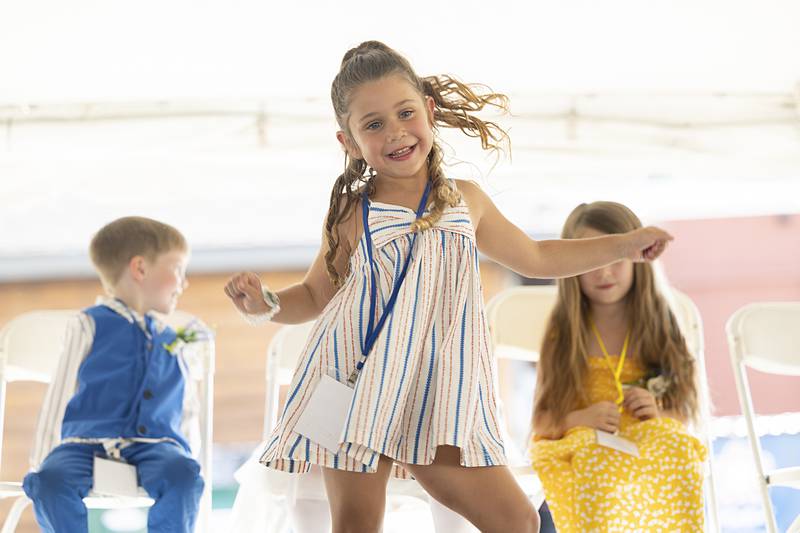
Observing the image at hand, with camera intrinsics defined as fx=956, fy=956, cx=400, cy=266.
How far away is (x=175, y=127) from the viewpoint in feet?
14.7

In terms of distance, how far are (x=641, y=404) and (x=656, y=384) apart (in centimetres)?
9

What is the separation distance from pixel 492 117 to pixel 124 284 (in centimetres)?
229

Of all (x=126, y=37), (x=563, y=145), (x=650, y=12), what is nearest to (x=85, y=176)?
(x=126, y=37)

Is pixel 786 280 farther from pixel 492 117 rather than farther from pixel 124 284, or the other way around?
pixel 124 284

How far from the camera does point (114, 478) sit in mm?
2318

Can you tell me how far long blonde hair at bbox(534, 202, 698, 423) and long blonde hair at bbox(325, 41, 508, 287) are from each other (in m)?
0.75

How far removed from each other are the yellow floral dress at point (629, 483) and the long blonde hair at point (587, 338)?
20 centimetres

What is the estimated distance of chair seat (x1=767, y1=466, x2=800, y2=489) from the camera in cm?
228

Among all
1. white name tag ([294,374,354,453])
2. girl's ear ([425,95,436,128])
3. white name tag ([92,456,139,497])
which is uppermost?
girl's ear ([425,95,436,128])

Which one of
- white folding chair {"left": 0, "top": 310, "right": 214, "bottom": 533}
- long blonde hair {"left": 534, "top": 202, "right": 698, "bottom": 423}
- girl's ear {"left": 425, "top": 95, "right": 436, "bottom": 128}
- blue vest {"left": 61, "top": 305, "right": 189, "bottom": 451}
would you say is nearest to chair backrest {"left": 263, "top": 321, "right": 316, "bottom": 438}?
white folding chair {"left": 0, "top": 310, "right": 214, "bottom": 533}

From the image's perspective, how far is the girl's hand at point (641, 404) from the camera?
240 centimetres

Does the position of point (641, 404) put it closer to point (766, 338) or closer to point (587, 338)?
point (587, 338)

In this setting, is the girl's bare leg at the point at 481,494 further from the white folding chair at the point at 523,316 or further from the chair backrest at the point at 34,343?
the chair backrest at the point at 34,343

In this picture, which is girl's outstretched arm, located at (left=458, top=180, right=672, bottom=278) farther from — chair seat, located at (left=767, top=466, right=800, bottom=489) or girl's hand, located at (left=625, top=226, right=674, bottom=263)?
chair seat, located at (left=767, top=466, right=800, bottom=489)
